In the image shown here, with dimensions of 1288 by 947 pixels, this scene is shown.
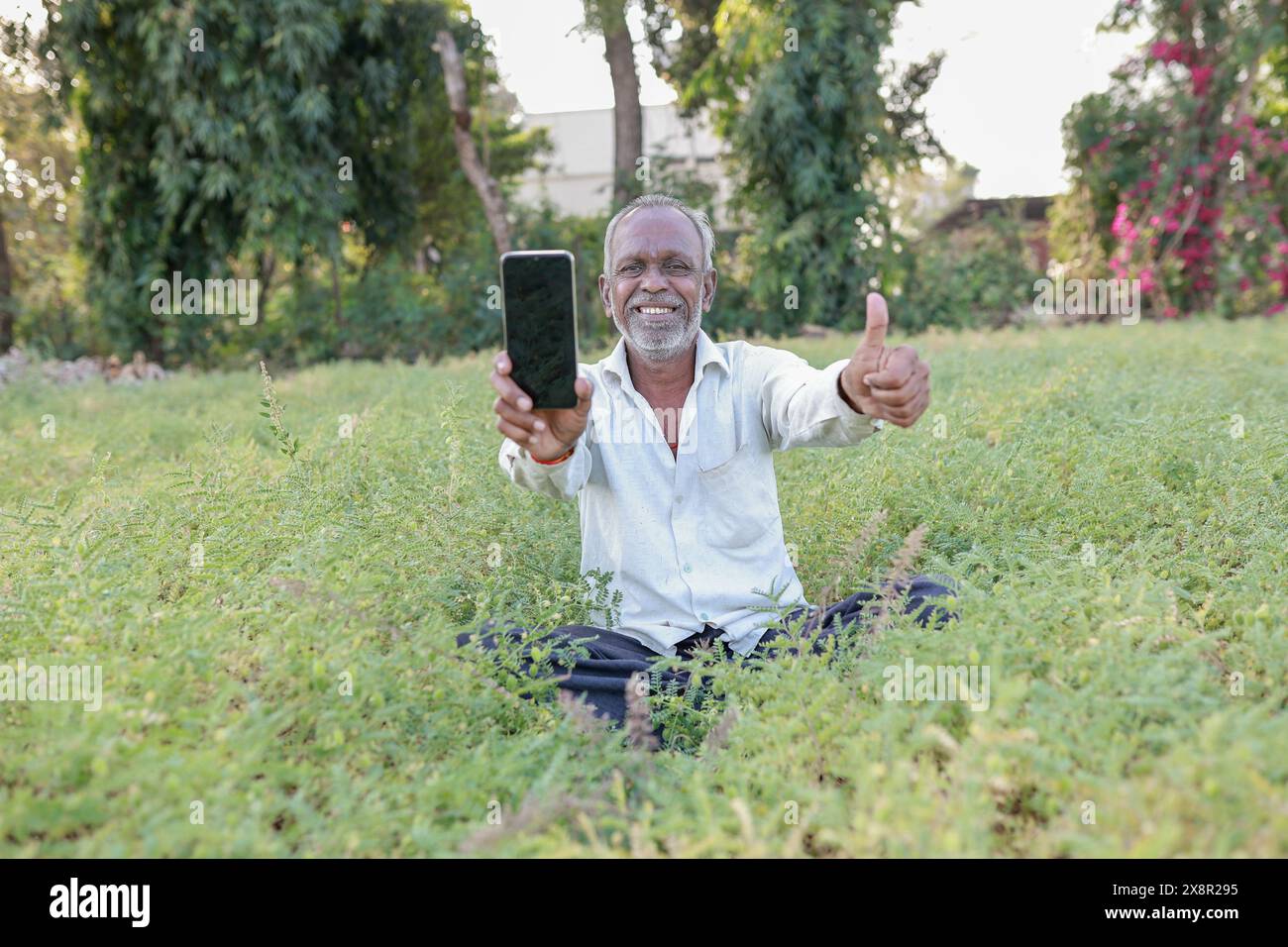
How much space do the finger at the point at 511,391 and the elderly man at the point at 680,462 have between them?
1.14 ft

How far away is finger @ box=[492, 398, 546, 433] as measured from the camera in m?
3.00

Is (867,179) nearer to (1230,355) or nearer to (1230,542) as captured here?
(1230,355)

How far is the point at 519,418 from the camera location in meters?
3.01

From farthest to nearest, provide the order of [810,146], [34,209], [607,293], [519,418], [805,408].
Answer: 1. [34,209]
2. [810,146]
3. [607,293]
4. [805,408]
5. [519,418]

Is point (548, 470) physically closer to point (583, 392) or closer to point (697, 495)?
point (583, 392)

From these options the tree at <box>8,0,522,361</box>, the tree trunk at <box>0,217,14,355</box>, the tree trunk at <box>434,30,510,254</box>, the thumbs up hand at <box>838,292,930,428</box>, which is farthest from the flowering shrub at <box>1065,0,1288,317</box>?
the tree trunk at <box>0,217,14,355</box>

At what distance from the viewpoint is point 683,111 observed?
17219 mm

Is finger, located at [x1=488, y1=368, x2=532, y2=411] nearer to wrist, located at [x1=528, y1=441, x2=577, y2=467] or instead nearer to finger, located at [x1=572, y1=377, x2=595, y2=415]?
finger, located at [x1=572, y1=377, x2=595, y2=415]

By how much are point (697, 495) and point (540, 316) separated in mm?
1049

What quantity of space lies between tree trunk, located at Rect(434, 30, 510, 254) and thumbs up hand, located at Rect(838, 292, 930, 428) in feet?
40.8

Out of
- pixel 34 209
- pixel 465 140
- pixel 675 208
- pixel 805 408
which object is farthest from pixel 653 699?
pixel 34 209

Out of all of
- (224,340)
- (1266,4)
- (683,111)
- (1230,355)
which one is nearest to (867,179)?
(683,111)
